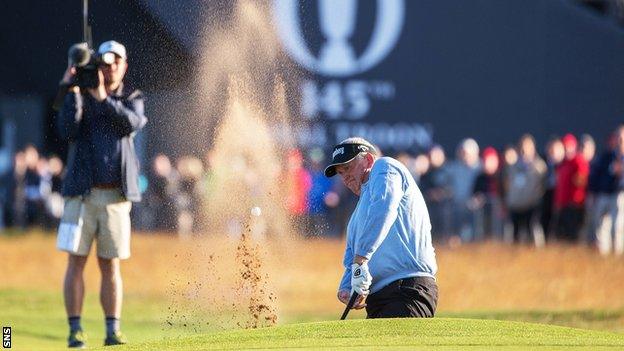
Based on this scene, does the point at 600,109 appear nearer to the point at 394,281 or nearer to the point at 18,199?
the point at 18,199

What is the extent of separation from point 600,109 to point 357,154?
24.1m

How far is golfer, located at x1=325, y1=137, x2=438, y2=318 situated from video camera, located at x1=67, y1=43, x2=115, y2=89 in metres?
2.88

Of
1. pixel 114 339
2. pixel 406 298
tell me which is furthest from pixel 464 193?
pixel 406 298

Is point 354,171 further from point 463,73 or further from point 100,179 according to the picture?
point 463,73

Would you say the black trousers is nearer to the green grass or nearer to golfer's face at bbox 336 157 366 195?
the green grass

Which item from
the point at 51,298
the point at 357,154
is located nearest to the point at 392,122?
the point at 51,298

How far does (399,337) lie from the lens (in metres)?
10.0

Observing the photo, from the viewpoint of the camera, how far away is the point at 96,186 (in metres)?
12.9

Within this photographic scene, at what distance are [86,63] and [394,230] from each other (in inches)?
139

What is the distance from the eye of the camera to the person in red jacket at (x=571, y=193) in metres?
27.0

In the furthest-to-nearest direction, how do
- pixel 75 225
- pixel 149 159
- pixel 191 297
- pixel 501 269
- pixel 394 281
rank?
pixel 149 159 → pixel 501 269 → pixel 191 297 → pixel 75 225 → pixel 394 281

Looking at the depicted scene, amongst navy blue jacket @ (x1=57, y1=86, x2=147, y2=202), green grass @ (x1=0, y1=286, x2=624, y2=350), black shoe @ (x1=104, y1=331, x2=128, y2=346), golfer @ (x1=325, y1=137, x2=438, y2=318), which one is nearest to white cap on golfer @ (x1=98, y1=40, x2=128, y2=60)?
navy blue jacket @ (x1=57, y1=86, x2=147, y2=202)

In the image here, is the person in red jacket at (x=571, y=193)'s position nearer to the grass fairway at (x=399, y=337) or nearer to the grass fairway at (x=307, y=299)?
the grass fairway at (x=307, y=299)

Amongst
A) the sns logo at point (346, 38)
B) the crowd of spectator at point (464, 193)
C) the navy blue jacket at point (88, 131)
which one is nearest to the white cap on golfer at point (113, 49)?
the navy blue jacket at point (88, 131)
